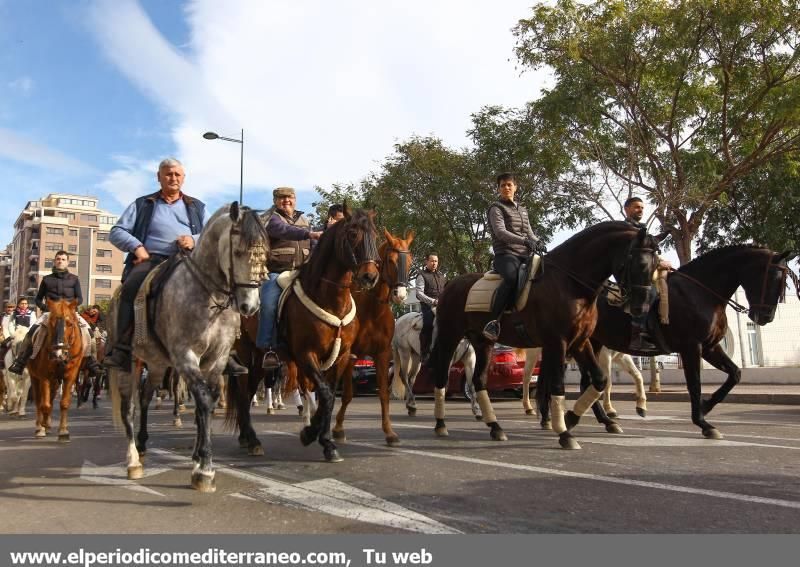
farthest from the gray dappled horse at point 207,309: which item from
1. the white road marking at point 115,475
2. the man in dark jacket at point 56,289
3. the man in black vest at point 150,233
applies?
the man in dark jacket at point 56,289

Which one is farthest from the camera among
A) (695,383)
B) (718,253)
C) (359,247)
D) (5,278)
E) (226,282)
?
(5,278)

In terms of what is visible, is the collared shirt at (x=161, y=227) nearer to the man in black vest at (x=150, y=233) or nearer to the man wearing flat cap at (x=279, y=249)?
the man in black vest at (x=150, y=233)

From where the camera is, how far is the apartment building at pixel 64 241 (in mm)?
107875

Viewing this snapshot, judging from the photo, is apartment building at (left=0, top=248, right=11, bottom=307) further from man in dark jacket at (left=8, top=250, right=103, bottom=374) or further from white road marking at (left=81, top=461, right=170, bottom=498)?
white road marking at (left=81, top=461, right=170, bottom=498)

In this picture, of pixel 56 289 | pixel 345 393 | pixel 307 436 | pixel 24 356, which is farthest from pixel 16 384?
pixel 307 436

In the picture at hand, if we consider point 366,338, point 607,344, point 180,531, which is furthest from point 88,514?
Result: point 607,344

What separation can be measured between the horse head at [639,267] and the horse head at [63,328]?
8.33m

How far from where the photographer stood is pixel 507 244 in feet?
28.4

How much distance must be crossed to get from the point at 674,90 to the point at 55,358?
18442 mm

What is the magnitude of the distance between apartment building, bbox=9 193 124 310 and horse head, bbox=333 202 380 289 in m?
106

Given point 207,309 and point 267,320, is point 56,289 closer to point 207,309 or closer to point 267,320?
point 267,320

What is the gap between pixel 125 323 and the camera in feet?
20.6

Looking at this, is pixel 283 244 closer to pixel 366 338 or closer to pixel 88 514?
pixel 366 338
